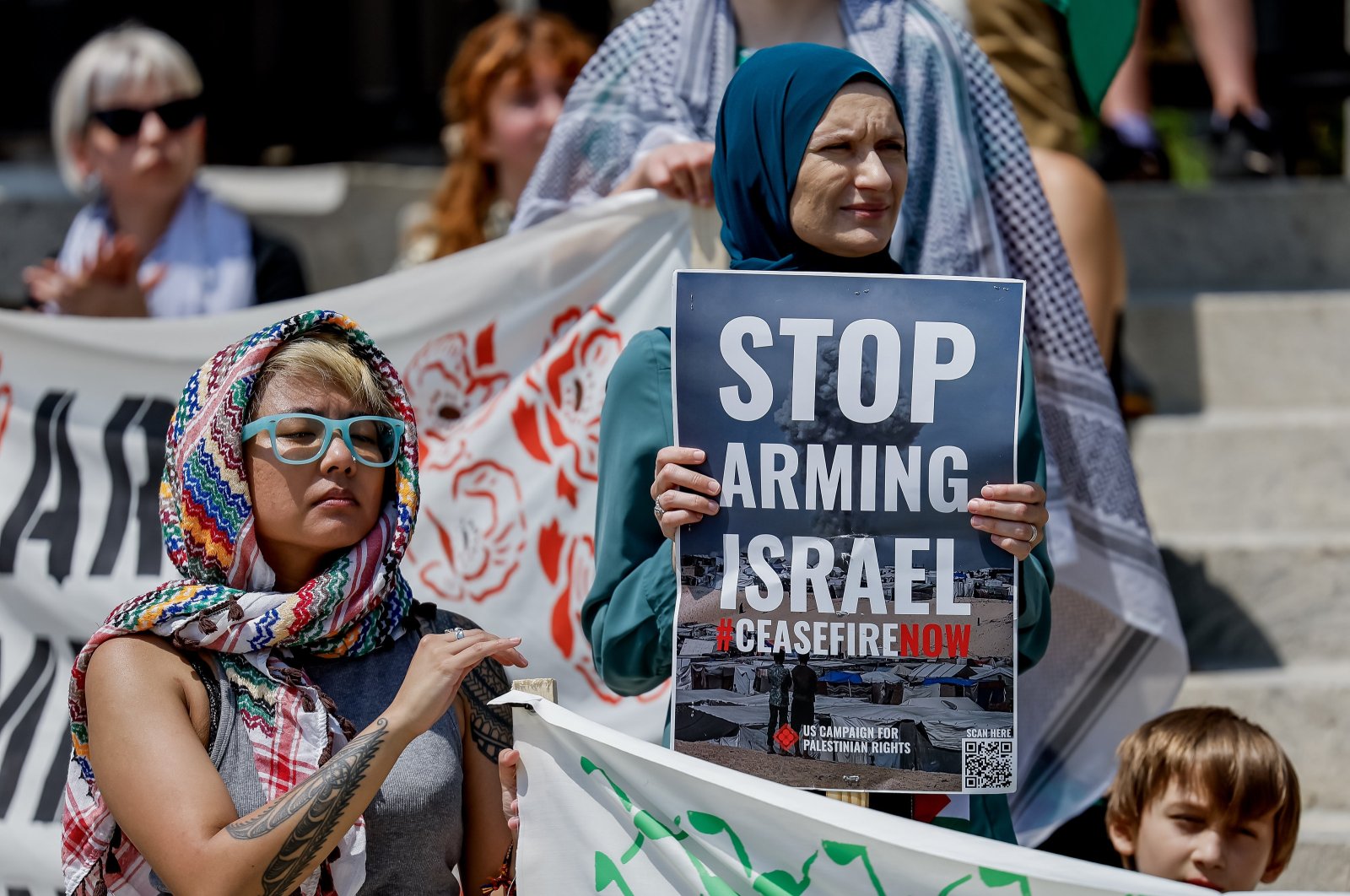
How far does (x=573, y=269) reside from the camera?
384 cm

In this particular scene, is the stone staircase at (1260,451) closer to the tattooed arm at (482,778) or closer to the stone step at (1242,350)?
the stone step at (1242,350)

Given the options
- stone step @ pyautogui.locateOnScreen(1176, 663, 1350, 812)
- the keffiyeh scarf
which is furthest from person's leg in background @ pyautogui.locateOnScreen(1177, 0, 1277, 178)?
the keffiyeh scarf

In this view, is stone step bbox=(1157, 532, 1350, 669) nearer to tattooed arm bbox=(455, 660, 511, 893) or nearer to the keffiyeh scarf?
the keffiyeh scarf

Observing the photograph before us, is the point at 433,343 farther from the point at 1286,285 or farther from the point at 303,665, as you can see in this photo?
the point at 1286,285

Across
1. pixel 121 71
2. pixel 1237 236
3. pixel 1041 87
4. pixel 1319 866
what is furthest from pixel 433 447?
pixel 1237 236

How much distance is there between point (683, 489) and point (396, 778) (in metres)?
0.60

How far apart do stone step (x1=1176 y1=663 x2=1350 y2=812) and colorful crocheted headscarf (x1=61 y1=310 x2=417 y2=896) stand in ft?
7.50

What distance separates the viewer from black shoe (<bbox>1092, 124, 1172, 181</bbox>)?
6.16m

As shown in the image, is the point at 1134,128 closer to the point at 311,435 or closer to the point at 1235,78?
the point at 1235,78

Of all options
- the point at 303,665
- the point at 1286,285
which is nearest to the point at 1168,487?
the point at 1286,285

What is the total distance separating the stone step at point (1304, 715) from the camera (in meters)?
4.09

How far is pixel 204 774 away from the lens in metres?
Result: 2.34

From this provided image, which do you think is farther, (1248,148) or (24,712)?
(1248,148)

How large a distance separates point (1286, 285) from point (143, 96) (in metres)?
3.66
